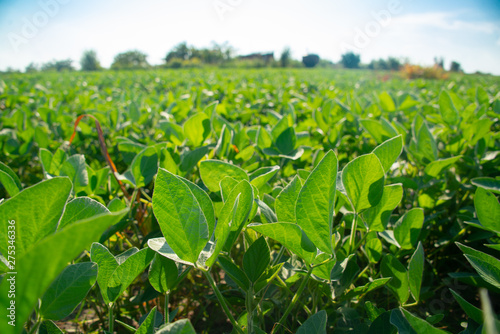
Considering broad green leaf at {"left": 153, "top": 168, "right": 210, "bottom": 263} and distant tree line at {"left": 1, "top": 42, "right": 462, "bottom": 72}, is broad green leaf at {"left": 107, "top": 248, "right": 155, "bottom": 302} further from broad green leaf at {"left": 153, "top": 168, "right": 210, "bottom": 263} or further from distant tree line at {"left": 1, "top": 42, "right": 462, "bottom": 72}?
distant tree line at {"left": 1, "top": 42, "right": 462, "bottom": 72}

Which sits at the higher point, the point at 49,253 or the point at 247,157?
the point at 49,253

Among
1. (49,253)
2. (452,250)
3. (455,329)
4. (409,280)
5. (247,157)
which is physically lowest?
(455,329)

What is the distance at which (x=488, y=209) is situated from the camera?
667 millimetres

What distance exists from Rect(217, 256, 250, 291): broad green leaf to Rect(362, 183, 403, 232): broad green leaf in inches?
12.4

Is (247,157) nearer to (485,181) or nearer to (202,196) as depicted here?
(202,196)

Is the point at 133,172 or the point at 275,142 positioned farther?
the point at 275,142

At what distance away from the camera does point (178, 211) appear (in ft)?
1.54

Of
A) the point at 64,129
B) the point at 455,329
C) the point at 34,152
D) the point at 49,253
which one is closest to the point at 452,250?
the point at 455,329

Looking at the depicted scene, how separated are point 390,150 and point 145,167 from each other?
0.63 metres

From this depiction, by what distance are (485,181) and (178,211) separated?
837mm

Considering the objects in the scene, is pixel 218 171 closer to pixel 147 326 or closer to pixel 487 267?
pixel 147 326

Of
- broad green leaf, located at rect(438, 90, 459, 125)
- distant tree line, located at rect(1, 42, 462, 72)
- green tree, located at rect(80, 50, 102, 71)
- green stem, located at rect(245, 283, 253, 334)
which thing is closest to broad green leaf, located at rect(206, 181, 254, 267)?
green stem, located at rect(245, 283, 253, 334)

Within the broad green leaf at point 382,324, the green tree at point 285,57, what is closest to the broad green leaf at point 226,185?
the broad green leaf at point 382,324

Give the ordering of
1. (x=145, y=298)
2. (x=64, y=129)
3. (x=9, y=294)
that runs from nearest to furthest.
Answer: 1. (x=9, y=294)
2. (x=145, y=298)
3. (x=64, y=129)
